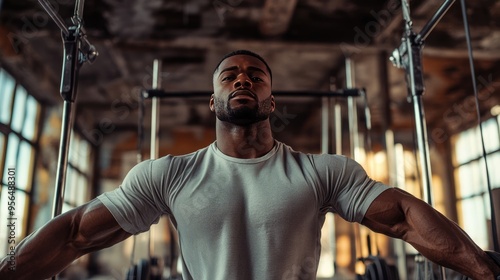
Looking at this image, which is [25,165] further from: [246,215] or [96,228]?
[246,215]

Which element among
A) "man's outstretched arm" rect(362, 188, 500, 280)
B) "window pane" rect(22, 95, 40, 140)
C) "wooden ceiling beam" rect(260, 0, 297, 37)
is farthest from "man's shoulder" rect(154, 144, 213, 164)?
"window pane" rect(22, 95, 40, 140)

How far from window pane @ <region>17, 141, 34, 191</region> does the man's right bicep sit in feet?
14.8

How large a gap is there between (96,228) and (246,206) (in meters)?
A: 0.38

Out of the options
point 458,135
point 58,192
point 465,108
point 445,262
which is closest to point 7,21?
point 58,192

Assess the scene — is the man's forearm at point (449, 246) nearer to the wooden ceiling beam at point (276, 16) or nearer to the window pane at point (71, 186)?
the wooden ceiling beam at point (276, 16)

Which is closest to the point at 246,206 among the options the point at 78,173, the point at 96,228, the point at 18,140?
the point at 96,228

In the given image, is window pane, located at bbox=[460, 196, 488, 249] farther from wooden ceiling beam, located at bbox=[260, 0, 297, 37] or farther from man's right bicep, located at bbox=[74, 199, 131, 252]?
man's right bicep, located at bbox=[74, 199, 131, 252]

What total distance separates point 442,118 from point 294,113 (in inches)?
96.2

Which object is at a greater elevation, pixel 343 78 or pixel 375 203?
pixel 343 78

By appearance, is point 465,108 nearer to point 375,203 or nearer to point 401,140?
point 401,140

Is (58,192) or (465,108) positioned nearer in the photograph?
(58,192)

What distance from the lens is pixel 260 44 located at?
5105 millimetres

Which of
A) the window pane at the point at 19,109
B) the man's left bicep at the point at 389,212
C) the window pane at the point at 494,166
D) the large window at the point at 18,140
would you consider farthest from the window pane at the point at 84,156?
the man's left bicep at the point at 389,212

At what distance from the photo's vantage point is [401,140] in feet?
29.3
